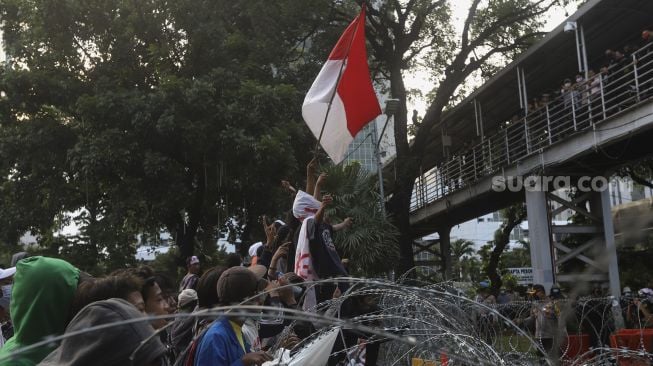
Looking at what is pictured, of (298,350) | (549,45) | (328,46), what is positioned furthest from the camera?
(328,46)

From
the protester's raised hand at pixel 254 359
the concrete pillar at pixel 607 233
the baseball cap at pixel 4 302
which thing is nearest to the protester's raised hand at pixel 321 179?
the protester's raised hand at pixel 254 359

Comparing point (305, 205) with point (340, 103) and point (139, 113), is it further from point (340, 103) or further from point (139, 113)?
point (139, 113)

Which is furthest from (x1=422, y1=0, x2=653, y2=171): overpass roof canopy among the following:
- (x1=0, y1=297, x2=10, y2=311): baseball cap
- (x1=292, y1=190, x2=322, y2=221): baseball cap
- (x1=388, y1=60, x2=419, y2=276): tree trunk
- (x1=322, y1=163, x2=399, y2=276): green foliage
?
(x1=0, y1=297, x2=10, y2=311): baseball cap

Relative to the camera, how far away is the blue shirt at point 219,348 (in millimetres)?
3289

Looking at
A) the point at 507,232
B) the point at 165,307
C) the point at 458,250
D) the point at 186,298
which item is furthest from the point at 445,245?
the point at 458,250

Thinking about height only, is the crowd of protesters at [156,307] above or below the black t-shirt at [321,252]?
below

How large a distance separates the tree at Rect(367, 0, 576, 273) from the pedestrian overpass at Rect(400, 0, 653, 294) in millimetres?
1773

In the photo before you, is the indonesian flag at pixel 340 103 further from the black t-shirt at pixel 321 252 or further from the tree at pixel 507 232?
the tree at pixel 507 232

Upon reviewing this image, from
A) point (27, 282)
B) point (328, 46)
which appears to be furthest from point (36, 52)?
point (27, 282)

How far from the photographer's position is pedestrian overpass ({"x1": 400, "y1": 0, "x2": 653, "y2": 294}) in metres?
13.0

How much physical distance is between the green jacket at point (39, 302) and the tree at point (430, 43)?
18.3m

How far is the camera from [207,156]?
14.9 metres

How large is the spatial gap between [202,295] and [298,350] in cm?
88

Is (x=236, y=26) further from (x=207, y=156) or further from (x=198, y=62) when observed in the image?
(x=207, y=156)
